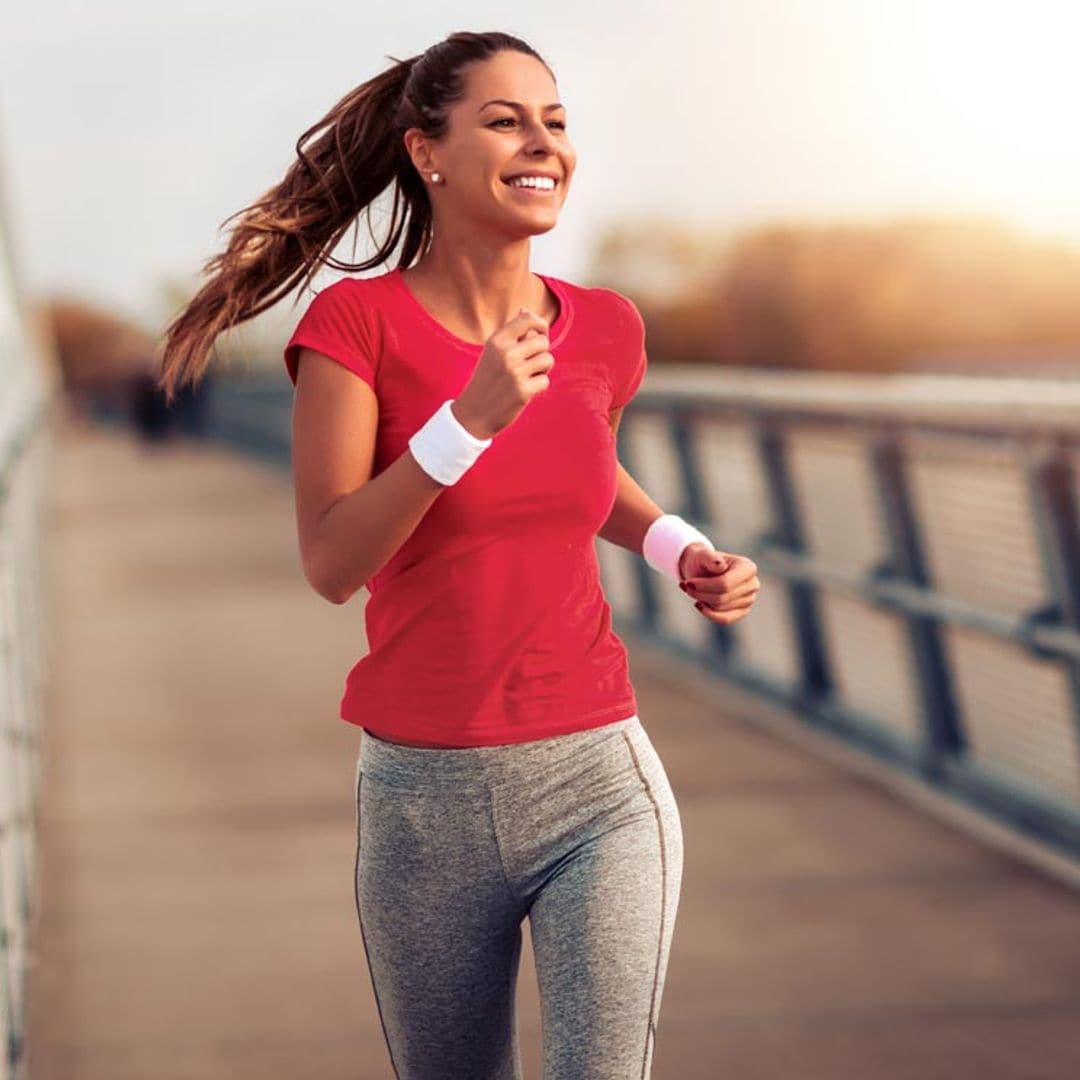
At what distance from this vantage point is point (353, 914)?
5.90 metres

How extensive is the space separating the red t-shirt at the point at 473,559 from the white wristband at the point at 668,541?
224 millimetres

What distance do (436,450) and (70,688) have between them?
791 cm

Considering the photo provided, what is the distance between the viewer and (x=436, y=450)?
8.15ft

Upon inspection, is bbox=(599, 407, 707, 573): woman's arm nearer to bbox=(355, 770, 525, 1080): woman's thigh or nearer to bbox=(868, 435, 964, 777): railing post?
bbox=(355, 770, 525, 1080): woman's thigh

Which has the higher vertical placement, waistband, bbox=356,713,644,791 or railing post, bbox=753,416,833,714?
waistband, bbox=356,713,644,791

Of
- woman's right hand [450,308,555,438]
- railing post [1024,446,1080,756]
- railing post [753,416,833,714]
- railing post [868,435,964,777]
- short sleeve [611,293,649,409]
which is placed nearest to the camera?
woman's right hand [450,308,555,438]

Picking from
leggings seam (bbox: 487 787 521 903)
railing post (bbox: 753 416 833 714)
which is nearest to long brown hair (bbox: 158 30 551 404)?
leggings seam (bbox: 487 787 521 903)

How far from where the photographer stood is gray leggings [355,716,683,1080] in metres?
2.70

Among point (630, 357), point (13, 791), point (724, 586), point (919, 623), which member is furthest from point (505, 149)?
point (919, 623)

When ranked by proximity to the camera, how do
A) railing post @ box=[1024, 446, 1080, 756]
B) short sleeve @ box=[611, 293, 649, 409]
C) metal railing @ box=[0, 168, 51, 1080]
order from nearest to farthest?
short sleeve @ box=[611, 293, 649, 409], metal railing @ box=[0, 168, 51, 1080], railing post @ box=[1024, 446, 1080, 756]

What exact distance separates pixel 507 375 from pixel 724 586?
0.49 metres

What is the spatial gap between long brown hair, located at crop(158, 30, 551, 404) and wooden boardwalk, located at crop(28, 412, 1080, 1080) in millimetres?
2137

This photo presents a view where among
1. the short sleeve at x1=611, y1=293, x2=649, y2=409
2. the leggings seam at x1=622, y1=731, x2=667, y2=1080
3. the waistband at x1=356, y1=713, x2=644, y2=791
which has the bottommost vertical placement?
the leggings seam at x1=622, y1=731, x2=667, y2=1080

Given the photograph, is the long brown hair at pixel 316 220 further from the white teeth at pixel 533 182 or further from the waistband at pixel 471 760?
the waistband at pixel 471 760
